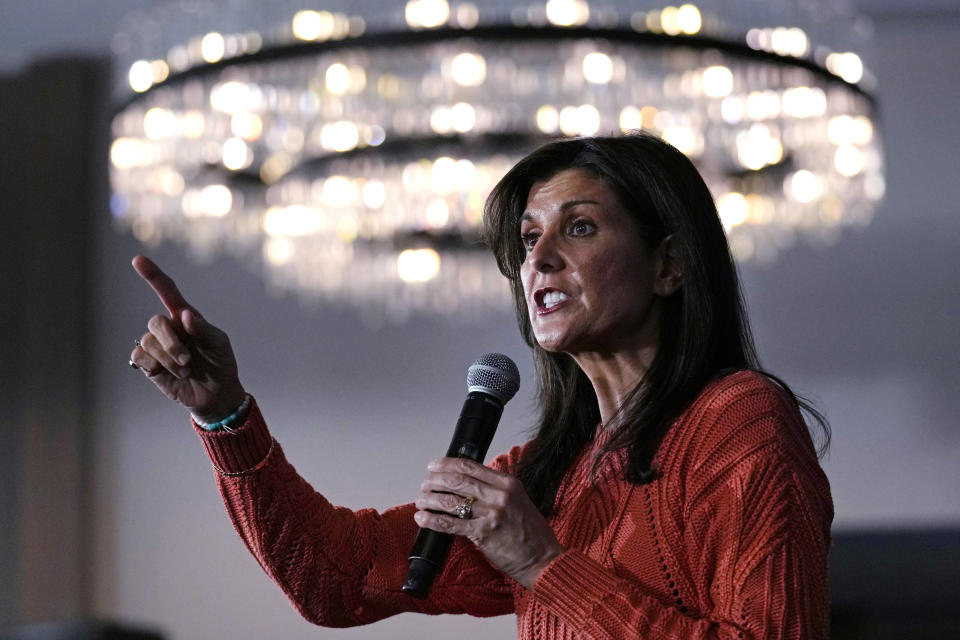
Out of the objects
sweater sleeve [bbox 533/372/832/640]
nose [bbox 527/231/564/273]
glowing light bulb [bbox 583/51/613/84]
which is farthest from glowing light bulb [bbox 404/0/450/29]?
sweater sleeve [bbox 533/372/832/640]

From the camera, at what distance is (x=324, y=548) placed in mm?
1749

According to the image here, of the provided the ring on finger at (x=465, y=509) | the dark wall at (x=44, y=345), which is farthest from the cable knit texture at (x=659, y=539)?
the dark wall at (x=44, y=345)

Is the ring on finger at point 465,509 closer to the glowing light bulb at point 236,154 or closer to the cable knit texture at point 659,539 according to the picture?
the cable knit texture at point 659,539

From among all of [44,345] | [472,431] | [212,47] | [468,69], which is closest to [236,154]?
[212,47]

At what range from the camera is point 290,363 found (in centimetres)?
568

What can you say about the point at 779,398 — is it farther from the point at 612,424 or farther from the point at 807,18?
the point at 807,18

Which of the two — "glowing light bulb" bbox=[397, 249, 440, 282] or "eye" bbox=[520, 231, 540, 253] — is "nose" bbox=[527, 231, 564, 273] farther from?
"glowing light bulb" bbox=[397, 249, 440, 282]

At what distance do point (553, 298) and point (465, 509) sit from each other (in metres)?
0.35

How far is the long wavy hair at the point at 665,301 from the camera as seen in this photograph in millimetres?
1533

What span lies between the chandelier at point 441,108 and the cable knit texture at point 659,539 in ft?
5.09

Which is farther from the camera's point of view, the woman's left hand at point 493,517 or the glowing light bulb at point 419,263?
the glowing light bulb at point 419,263

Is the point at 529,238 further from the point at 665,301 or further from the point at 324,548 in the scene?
the point at 324,548

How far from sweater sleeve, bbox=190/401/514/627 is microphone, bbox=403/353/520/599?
0.22 meters

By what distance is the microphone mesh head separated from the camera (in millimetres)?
1596
